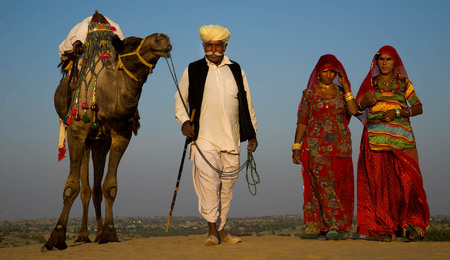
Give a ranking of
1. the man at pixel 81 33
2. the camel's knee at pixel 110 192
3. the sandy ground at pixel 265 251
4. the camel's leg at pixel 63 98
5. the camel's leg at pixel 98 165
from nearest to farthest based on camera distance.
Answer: the sandy ground at pixel 265 251
the camel's knee at pixel 110 192
the man at pixel 81 33
the camel's leg at pixel 63 98
the camel's leg at pixel 98 165

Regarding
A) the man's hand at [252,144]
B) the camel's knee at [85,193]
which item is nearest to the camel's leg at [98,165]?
the camel's knee at [85,193]

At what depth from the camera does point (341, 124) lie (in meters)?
8.38

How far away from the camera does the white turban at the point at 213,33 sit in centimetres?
796

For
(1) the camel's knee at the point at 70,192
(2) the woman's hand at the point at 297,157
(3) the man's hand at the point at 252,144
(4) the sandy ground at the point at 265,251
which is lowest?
(4) the sandy ground at the point at 265,251

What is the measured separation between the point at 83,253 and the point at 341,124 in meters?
3.93

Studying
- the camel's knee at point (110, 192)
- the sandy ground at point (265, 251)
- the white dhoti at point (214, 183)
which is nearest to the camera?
the sandy ground at point (265, 251)

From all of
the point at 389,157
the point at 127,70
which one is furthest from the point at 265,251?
the point at 127,70

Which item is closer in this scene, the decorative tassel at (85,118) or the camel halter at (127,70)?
the camel halter at (127,70)

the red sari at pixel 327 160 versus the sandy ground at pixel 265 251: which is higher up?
the red sari at pixel 327 160

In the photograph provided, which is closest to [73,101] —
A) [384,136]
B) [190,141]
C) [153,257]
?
[190,141]

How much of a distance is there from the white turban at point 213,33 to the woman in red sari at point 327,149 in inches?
59.8

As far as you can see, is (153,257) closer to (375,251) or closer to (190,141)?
(190,141)

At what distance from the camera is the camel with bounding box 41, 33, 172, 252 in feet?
26.8

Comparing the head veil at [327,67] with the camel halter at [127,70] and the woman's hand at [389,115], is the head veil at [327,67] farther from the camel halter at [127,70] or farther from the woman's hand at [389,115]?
the camel halter at [127,70]
